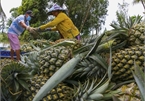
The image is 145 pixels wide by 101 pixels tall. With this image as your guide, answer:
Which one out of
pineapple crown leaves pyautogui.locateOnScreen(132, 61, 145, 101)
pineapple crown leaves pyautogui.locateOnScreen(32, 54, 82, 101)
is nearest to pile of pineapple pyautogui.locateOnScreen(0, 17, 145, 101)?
pineapple crown leaves pyautogui.locateOnScreen(32, 54, 82, 101)

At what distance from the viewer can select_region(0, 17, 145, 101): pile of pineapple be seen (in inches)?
51.9

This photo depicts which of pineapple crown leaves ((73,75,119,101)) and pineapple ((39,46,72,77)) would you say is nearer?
pineapple crown leaves ((73,75,119,101))

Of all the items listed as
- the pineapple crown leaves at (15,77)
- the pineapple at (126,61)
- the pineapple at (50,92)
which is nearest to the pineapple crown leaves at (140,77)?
the pineapple at (126,61)

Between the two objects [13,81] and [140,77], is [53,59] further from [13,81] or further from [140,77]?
[140,77]

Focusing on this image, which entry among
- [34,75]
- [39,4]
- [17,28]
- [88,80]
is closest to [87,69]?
[88,80]

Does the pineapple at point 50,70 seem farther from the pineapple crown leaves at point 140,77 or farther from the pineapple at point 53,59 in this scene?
the pineapple crown leaves at point 140,77

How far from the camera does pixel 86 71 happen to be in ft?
4.71

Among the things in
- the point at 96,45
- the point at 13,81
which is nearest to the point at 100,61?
the point at 96,45

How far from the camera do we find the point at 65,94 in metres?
1.39

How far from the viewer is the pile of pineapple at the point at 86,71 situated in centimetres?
132

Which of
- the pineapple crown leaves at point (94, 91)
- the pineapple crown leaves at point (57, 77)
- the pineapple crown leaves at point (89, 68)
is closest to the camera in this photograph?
the pineapple crown leaves at point (57, 77)

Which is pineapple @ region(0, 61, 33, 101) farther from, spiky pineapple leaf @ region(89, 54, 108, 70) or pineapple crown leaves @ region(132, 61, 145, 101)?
pineapple crown leaves @ region(132, 61, 145, 101)

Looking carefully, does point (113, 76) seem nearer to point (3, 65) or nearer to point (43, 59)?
point (43, 59)

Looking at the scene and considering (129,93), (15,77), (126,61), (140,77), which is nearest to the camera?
(140,77)
